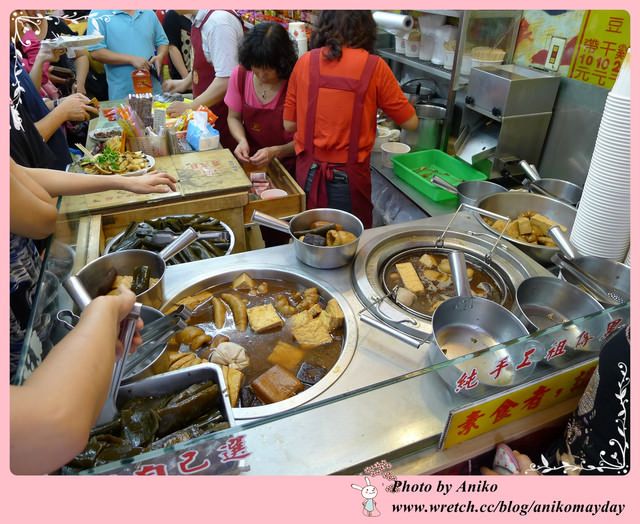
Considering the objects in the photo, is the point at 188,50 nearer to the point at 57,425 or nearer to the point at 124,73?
the point at 124,73

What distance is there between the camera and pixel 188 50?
6441mm

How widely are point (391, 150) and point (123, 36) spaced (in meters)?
3.40

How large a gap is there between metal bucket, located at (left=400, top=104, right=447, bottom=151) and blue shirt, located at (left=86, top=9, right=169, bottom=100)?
3.31m

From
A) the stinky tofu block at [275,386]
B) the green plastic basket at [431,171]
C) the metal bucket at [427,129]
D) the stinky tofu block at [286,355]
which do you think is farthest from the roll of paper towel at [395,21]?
the stinky tofu block at [275,386]

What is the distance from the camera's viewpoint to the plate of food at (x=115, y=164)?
2836mm

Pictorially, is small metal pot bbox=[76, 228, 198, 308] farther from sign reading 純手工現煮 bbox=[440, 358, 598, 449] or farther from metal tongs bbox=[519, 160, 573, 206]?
Result: metal tongs bbox=[519, 160, 573, 206]

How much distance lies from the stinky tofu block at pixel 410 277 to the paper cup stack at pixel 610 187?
75 cm

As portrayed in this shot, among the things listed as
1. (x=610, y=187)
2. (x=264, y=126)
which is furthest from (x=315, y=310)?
(x=264, y=126)

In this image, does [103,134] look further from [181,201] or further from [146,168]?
[181,201]

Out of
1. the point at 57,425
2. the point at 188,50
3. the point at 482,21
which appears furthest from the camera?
the point at 188,50

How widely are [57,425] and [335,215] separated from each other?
147cm

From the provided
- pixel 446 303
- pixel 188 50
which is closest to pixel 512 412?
pixel 446 303

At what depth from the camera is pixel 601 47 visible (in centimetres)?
296

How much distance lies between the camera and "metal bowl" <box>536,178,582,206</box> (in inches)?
107
